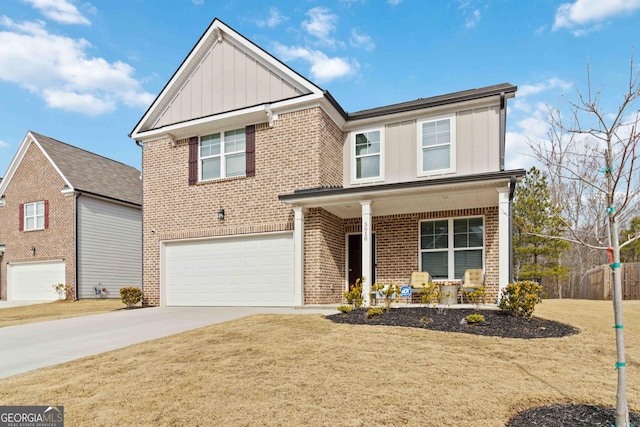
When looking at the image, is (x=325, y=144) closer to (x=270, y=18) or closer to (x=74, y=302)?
(x=270, y=18)

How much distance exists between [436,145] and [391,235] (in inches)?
116

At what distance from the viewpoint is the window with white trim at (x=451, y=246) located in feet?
40.0

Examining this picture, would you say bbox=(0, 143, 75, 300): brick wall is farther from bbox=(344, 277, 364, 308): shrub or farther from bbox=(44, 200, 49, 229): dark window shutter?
bbox=(344, 277, 364, 308): shrub

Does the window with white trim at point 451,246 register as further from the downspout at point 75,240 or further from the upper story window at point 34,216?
the upper story window at point 34,216

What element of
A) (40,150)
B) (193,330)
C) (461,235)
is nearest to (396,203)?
(461,235)

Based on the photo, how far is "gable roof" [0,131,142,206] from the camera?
21.8 metres

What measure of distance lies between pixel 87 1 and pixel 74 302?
44.6 feet

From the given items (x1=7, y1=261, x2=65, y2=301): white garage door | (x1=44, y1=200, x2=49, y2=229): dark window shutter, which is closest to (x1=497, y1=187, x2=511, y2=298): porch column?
(x1=7, y1=261, x2=65, y2=301): white garage door

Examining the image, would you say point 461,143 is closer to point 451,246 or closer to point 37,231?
point 451,246

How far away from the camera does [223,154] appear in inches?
550

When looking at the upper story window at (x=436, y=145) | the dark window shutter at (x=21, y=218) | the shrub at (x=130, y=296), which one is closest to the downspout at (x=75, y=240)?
the dark window shutter at (x=21, y=218)

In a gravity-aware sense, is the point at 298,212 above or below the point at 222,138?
below

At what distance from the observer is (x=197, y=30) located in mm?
14609

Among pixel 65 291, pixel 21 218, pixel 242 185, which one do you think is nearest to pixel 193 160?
pixel 242 185
